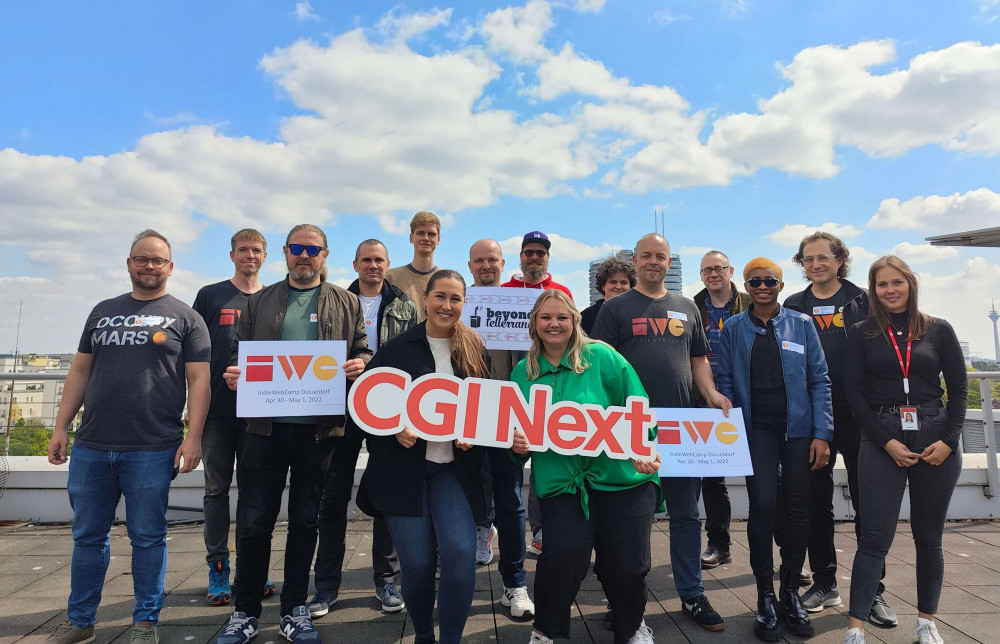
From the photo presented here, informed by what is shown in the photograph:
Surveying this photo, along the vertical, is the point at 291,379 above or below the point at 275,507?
above

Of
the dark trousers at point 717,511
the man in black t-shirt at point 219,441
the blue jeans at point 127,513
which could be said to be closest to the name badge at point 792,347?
the dark trousers at point 717,511

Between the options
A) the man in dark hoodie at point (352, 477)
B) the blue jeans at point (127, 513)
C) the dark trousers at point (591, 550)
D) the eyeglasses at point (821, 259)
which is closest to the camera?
the dark trousers at point (591, 550)

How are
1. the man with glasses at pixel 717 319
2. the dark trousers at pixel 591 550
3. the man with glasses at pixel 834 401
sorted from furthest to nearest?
the man with glasses at pixel 717 319 → the man with glasses at pixel 834 401 → the dark trousers at pixel 591 550

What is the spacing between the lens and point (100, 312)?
337cm

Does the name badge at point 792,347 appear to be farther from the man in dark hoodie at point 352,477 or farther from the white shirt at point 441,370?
the man in dark hoodie at point 352,477

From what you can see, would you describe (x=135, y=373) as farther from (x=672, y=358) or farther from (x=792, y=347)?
(x=792, y=347)

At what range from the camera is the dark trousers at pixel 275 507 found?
3291 millimetres

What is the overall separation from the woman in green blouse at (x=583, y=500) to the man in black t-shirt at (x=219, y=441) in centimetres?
218

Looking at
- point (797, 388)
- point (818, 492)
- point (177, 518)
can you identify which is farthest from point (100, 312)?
point (818, 492)

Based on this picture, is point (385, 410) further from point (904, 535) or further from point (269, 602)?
point (904, 535)

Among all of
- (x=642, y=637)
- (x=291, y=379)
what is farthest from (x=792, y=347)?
(x=291, y=379)

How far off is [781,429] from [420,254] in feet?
9.90

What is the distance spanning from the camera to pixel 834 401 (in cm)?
396

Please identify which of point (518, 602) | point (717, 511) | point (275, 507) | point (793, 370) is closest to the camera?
point (275, 507)
